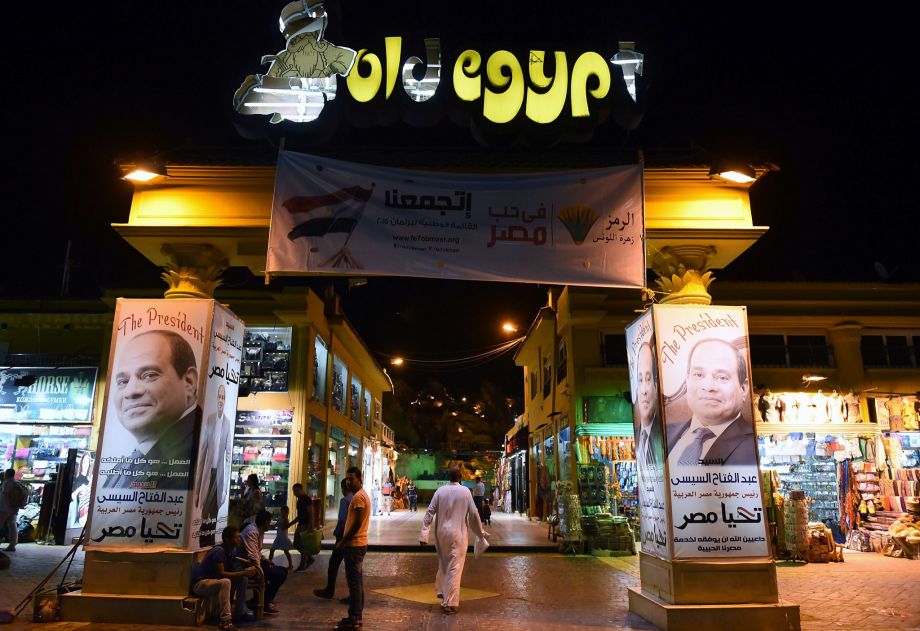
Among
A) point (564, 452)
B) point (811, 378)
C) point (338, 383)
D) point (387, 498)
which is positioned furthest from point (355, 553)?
point (387, 498)

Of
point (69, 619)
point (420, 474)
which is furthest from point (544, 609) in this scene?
point (420, 474)

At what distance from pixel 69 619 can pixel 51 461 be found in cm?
1290

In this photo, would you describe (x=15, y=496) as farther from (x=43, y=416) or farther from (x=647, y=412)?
(x=647, y=412)

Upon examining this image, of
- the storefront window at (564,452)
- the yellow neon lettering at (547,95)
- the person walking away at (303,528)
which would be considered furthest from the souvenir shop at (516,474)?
the yellow neon lettering at (547,95)

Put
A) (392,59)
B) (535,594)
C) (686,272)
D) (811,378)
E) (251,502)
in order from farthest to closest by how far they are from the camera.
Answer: (811,378) → (251,502) → (535,594) → (392,59) → (686,272)

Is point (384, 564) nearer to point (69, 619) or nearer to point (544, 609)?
point (544, 609)

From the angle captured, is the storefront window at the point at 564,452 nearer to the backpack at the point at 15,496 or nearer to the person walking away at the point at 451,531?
the person walking away at the point at 451,531

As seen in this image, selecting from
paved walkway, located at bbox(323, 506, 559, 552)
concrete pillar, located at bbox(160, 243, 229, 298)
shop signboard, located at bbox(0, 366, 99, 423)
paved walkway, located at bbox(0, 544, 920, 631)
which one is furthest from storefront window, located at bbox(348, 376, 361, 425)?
concrete pillar, located at bbox(160, 243, 229, 298)

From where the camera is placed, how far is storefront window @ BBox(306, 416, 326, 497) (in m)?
18.0

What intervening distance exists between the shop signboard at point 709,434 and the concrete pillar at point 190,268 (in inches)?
207

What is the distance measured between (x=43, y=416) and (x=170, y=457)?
13379 mm

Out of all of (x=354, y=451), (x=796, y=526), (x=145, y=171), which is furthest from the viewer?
(x=354, y=451)

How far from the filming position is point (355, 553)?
686 centimetres

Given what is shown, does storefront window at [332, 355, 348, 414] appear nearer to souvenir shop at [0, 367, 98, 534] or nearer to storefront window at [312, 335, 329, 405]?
storefront window at [312, 335, 329, 405]
